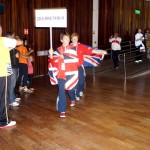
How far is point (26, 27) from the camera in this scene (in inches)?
313

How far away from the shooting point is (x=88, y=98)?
220 inches

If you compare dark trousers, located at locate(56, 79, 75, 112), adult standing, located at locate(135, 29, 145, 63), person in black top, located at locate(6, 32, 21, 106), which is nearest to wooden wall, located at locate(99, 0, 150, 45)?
adult standing, located at locate(135, 29, 145, 63)

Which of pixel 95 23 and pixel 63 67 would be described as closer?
pixel 63 67

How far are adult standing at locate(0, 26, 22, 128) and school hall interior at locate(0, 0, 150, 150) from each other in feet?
0.72

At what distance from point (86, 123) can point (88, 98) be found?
153cm

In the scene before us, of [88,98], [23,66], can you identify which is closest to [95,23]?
[23,66]

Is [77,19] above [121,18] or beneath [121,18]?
beneath

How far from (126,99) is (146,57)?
617cm

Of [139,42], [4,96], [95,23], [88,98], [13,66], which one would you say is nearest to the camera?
[4,96]

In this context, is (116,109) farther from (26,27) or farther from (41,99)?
(26,27)

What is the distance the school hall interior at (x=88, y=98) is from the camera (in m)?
3.48

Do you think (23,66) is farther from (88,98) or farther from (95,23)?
(95,23)

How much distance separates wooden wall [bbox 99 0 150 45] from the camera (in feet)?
35.2

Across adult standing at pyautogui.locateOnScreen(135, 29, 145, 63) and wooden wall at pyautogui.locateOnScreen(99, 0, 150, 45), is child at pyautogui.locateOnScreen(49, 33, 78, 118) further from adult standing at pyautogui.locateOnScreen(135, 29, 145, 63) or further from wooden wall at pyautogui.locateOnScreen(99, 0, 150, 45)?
wooden wall at pyautogui.locateOnScreen(99, 0, 150, 45)
